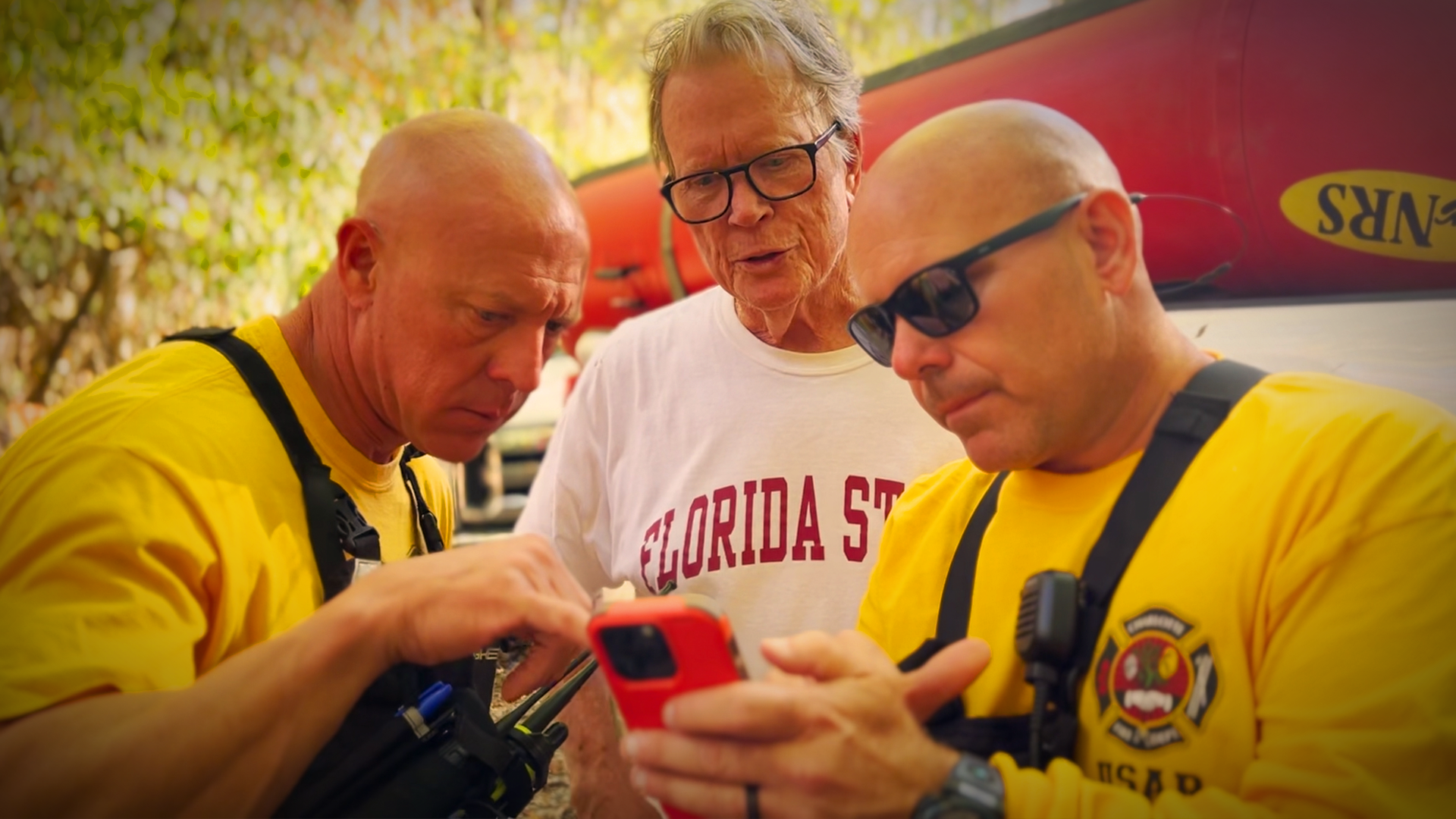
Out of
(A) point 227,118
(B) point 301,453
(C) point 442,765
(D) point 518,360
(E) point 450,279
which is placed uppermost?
(A) point 227,118

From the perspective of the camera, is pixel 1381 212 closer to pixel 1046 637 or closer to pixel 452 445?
pixel 1046 637

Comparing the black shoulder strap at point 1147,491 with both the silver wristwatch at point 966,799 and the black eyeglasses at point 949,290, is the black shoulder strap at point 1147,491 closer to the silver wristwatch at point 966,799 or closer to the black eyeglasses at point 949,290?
the silver wristwatch at point 966,799

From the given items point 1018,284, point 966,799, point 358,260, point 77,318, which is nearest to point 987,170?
point 1018,284

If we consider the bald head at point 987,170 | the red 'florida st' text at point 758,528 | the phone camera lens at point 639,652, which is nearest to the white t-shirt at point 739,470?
the red 'florida st' text at point 758,528

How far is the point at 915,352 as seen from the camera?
1450 millimetres

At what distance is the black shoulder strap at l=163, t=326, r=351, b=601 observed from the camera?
165 centimetres

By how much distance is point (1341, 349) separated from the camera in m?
1.96

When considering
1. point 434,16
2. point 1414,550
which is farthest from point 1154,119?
point 434,16

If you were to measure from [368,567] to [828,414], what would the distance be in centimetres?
102

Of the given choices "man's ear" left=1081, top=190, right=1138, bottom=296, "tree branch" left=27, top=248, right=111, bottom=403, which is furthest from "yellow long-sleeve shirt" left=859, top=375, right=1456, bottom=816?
"tree branch" left=27, top=248, right=111, bottom=403

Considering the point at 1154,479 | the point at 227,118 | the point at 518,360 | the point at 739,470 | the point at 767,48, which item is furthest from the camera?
the point at 227,118

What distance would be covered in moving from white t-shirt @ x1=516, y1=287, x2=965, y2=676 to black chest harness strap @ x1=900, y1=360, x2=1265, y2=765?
699 millimetres

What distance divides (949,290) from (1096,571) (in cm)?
42

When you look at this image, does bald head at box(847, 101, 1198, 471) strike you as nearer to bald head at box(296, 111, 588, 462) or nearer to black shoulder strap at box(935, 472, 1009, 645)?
black shoulder strap at box(935, 472, 1009, 645)
